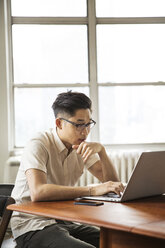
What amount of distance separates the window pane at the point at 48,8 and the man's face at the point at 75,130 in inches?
111

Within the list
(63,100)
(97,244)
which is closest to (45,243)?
(97,244)

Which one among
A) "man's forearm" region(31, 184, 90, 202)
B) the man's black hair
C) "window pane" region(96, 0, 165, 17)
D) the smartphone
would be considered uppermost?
"window pane" region(96, 0, 165, 17)

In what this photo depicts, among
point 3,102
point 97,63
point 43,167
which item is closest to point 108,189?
point 43,167

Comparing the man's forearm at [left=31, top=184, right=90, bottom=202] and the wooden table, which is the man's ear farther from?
the wooden table

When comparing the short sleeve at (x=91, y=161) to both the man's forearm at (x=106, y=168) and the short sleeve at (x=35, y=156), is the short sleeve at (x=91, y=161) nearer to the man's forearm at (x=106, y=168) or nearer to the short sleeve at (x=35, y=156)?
the man's forearm at (x=106, y=168)

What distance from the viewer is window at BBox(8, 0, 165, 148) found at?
192 inches

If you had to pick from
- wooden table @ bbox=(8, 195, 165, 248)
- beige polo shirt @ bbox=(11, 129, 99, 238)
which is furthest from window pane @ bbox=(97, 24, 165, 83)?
wooden table @ bbox=(8, 195, 165, 248)

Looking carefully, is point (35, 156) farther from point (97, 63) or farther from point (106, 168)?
point (97, 63)

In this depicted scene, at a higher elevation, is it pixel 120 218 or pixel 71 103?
pixel 71 103

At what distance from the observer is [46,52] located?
16.0ft

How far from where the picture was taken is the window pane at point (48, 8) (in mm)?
4855

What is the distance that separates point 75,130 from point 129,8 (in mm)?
3041

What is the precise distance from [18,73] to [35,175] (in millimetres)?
2988

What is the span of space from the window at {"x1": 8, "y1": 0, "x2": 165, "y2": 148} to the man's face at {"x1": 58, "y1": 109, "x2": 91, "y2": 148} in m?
2.52
